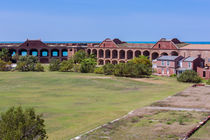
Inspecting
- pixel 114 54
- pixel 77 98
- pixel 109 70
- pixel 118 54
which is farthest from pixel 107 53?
pixel 77 98

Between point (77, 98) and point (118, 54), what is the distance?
70.1m

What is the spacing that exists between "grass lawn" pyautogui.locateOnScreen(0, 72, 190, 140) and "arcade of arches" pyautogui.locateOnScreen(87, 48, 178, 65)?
126ft

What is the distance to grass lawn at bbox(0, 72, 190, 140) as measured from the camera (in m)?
34.5

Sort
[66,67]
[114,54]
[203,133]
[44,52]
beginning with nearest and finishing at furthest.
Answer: [203,133] → [66,67] → [114,54] → [44,52]

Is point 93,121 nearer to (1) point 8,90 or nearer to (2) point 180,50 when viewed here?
(1) point 8,90

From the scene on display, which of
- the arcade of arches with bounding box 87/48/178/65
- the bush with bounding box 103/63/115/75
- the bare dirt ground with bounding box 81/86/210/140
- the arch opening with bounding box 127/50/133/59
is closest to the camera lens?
the bare dirt ground with bounding box 81/86/210/140

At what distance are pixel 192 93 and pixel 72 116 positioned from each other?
25051mm

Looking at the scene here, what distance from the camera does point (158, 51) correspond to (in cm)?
10888

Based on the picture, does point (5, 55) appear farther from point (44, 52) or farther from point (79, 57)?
point (79, 57)

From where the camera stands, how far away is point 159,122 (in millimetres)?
33312

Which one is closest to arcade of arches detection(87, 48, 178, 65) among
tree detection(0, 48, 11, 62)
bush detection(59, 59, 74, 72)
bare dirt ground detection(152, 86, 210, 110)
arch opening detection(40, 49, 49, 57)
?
arch opening detection(40, 49, 49, 57)

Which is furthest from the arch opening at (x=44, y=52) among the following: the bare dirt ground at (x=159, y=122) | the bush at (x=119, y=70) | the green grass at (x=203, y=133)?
the green grass at (x=203, y=133)

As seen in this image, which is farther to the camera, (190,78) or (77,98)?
(190,78)

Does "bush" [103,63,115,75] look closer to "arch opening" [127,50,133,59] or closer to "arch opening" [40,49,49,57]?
"arch opening" [127,50,133,59]
